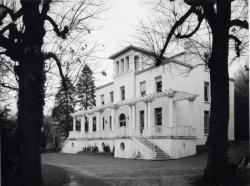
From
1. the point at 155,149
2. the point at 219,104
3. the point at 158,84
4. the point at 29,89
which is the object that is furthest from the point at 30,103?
the point at 158,84

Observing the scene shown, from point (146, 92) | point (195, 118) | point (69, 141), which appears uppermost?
point (146, 92)

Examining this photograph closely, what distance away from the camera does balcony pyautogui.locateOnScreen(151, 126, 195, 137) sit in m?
25.2

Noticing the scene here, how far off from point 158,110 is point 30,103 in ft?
73.8

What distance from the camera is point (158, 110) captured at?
30359mm

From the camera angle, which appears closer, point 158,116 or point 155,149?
point 155,149

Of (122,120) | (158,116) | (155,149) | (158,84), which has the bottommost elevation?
(155,149)

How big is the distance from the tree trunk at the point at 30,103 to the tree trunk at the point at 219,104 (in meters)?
5.47

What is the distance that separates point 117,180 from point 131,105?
58.3 feet

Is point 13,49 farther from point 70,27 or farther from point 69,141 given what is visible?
point 69,141

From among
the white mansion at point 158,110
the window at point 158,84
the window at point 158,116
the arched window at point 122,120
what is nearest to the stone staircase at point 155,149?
the white mansion at point 158,110

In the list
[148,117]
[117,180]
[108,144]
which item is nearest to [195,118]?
[148,117]

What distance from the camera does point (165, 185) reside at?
11.0 meters

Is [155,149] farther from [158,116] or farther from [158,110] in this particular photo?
[158,110]

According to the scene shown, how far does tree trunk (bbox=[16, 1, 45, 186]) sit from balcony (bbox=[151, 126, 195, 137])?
17362 millimetres
